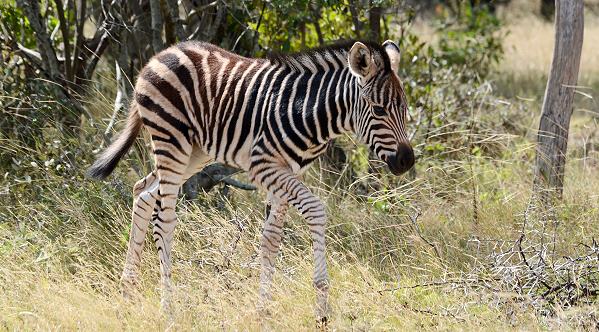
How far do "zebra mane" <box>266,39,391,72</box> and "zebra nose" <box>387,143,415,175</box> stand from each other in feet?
1.73

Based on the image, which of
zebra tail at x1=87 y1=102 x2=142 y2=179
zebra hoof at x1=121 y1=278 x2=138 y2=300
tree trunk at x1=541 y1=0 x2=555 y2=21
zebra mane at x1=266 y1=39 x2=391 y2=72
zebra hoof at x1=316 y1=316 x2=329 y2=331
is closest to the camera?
zebra hoof at x1=316 y1=316 x2=329 y2=331

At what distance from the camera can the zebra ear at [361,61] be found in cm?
577

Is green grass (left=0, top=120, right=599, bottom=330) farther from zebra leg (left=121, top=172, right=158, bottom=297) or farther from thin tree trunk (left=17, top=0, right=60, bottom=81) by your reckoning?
thin tree trunk (left=17, top=0, right=60, bottom=81)

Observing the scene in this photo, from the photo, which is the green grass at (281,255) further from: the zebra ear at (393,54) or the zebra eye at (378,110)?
the zebra ear at (393,54)

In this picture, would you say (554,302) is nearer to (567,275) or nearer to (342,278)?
(567,275)

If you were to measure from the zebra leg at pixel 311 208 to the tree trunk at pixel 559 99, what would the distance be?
2.32m

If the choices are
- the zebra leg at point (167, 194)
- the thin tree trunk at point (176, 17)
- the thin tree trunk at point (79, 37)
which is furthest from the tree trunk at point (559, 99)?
the thin tree trunk at point (79, 37)

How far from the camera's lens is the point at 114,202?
24.3ft

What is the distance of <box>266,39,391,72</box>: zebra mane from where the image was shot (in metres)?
5.87

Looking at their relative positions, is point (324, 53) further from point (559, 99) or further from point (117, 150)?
point (559, 99)

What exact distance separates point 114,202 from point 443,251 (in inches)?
103

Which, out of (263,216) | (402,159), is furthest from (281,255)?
(402,159)

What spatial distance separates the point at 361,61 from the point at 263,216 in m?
2.17

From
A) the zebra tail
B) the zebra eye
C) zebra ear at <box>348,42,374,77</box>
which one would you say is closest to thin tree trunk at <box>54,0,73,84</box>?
the zebra tail
